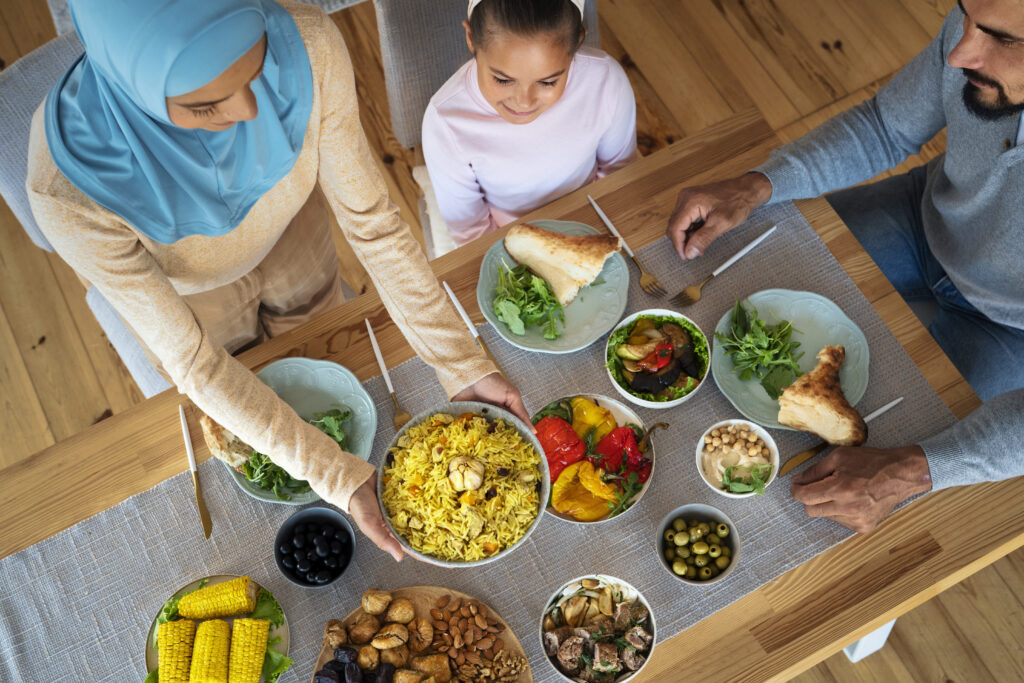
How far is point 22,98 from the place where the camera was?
5.02 feet

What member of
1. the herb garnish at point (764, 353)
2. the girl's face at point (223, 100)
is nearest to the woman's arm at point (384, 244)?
the girl's face at point (223, 100)

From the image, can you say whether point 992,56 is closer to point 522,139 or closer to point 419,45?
point 522,139

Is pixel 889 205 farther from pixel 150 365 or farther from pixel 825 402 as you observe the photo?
pixel 150 365

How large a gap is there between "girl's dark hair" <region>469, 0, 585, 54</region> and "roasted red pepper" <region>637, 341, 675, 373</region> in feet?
2.03

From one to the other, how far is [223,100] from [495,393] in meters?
0.65

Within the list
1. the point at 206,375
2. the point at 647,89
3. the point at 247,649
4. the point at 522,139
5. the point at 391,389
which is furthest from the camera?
the point at 647,89

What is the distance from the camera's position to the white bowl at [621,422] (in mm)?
1308

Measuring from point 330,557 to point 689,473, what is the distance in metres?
→ 0.63

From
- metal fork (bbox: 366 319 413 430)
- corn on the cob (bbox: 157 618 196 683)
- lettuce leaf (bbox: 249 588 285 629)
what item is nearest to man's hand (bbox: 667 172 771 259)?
metal fork (bbox: 366 319 413 430)

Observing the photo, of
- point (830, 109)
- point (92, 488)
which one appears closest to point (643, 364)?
→ point (92, 488)

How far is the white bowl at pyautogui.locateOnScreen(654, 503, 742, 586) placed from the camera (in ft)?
4.13

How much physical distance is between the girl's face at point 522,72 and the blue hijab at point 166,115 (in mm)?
391

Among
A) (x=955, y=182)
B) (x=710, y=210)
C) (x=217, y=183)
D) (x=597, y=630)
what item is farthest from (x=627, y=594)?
(x=955, y=182)

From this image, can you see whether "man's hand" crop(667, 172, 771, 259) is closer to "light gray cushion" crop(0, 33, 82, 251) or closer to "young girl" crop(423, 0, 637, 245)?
"young girl" crop(423, 0, 637, 245)
